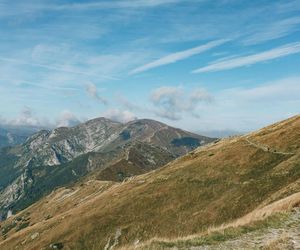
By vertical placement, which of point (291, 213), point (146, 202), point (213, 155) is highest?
point (291, 213)

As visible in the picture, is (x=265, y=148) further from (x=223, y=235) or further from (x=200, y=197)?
(x=223, y=235)

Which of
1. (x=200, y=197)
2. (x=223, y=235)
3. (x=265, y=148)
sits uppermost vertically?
(x=223, y=235)

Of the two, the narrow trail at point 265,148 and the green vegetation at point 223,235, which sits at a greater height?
the green vegetation at point 223,235

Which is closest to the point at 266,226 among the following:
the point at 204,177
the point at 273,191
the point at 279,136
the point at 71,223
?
the point at 273,191

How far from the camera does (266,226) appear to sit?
24812 millimetres

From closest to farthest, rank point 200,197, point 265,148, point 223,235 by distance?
1. point 223,235
2. point 200,197
3. point 265,148

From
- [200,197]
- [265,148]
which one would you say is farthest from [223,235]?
[265,148]

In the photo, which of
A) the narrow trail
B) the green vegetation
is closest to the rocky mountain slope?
the narrow trail

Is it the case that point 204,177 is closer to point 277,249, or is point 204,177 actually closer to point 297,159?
point 297,159

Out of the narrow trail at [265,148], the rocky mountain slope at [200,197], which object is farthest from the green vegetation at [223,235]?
the narrow trail at [265,148]

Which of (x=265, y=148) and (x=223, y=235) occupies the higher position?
(x=223, y=235)

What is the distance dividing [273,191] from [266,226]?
4353 cm

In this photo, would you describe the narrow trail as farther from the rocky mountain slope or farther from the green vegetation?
the green vegetation

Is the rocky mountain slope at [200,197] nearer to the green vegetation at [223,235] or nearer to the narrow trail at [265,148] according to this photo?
the narrow trail at [265,148]
